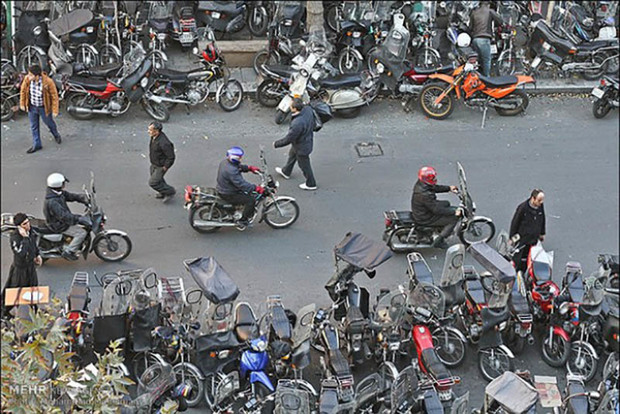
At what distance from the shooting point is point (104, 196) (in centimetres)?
1362

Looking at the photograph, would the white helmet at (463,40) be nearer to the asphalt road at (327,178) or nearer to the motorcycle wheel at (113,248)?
the asphalt road at (327,178)

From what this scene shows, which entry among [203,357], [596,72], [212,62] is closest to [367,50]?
[212,62]

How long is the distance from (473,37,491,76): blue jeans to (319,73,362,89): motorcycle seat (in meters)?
2.41

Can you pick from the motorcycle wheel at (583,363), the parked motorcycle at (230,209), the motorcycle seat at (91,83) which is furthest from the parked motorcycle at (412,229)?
the motorcycle seat at (91,83)

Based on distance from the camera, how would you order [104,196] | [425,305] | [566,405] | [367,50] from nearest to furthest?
[566,405], [425,305], [104,196], [367,50]

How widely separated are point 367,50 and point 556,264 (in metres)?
5.88

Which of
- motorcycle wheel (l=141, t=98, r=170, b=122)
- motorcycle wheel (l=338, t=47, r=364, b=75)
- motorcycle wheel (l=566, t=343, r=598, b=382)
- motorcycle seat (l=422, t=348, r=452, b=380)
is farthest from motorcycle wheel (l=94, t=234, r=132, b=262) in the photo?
motorcycle wheel (l=338, t=47, r=364, b=75)

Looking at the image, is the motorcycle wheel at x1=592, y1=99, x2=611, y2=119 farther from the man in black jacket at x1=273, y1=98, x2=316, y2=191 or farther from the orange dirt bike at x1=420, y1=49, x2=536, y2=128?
the man in black jacket at x1=273, y1=98, x2=316, y2=191

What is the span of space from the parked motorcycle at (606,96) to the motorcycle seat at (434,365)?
716 cm

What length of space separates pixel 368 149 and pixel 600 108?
12.8 feet

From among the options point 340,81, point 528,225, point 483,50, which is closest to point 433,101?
point 340,81

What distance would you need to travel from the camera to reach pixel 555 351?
1084 cm

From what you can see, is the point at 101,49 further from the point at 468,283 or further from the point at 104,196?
the point at 468,283

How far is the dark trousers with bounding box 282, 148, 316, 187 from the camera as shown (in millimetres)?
13695
